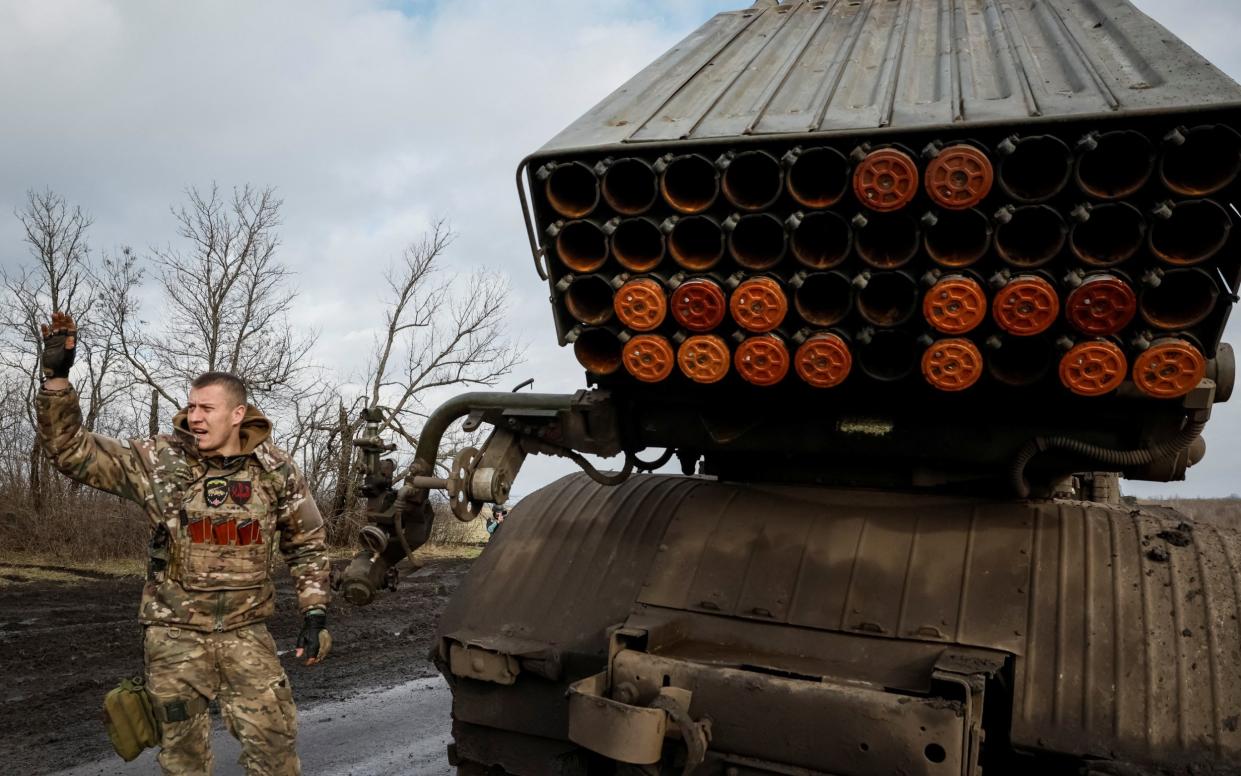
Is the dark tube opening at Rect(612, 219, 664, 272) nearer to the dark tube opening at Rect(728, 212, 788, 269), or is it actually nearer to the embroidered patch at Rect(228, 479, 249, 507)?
the dark tube opening at Rect(728, 212, 788, 269)

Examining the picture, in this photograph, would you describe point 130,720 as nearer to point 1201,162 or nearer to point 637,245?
point 637,245

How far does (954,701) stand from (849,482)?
4.36 feet

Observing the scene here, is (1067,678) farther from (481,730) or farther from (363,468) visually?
(363,468)

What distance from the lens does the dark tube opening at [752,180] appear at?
10.3 feet

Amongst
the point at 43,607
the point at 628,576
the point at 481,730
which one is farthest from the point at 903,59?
the point at 43,607

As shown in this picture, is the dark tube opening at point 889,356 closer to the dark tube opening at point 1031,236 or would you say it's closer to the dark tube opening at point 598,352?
the dark tube opening at point 1031,236

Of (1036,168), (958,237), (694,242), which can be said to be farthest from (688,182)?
(1036,168)

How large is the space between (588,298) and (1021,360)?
1.51m

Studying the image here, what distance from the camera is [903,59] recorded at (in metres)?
3.58

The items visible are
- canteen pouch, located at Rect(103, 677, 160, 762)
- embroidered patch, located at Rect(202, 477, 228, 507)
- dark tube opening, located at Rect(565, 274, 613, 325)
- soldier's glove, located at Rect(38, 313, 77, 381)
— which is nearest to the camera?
dark tube opening, located at Rect(565, 274, 613, 325)

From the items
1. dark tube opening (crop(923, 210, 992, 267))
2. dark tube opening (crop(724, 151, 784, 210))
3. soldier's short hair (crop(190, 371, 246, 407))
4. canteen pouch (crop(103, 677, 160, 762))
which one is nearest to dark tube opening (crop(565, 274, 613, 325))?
dark tube opening (crop(724, 151, 784, 210))

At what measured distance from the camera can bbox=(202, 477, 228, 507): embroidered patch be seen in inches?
167

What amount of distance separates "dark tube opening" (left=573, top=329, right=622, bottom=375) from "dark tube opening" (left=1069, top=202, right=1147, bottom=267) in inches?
62.0

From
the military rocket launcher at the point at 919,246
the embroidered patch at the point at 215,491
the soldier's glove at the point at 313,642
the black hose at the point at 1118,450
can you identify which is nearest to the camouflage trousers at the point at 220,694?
the soldier's glove at the point at 313,642
